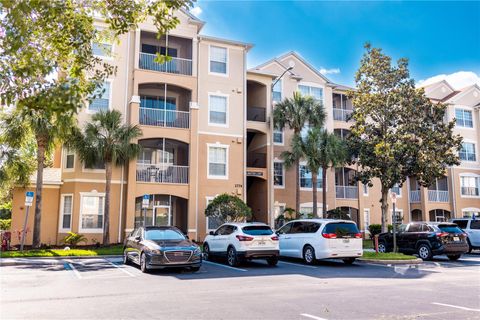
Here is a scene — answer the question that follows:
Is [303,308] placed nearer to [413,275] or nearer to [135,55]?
[413,275]

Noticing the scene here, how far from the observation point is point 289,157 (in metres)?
28.4

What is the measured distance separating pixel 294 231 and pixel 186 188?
33.4 feet

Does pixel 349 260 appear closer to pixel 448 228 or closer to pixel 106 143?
pixel 448 228

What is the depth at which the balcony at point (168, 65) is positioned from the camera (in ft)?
87.9

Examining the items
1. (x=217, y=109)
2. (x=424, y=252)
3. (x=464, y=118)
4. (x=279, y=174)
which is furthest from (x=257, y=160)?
(x=464, y=118)

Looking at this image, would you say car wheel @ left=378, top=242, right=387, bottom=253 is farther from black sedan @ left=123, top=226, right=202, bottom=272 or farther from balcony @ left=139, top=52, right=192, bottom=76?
balcony @ left=139, top=52, right=192, bottom=76

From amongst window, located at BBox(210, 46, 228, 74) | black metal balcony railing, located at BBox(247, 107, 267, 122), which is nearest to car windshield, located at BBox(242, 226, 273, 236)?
window, located at BBox(210, 46, 228, 74)

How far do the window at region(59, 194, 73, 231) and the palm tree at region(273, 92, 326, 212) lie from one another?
13.8m

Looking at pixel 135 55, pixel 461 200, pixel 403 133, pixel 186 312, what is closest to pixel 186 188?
pixel 135 55

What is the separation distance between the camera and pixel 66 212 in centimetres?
2455

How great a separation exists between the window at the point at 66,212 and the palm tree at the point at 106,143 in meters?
2.45

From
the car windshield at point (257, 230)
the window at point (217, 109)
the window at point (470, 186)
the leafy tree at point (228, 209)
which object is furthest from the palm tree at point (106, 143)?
the window at point (470, 186)

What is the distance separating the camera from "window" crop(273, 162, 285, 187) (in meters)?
30.8

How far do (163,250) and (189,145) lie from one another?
1366 centimetres
